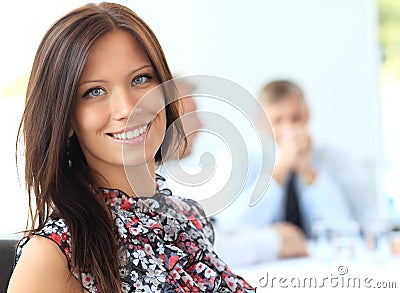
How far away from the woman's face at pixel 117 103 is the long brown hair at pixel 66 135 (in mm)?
17

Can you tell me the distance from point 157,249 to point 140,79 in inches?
9.1

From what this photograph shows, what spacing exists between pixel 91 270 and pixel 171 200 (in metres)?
0.26

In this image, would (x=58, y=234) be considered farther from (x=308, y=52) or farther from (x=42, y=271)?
(x=308, y=52)

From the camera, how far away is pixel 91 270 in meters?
0.97

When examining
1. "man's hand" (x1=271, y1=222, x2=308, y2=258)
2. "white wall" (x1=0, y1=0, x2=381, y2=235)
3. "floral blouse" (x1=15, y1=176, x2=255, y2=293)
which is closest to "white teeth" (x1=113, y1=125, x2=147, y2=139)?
"floral blouse" (x1=15, y1=176, x2=255, y2=293)

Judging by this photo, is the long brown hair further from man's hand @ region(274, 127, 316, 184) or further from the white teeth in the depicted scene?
man's hand @ region(274, 127, 316, 184)

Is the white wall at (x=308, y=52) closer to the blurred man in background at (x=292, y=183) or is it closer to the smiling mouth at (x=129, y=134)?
the blurred man in background at (x=292, y=183)

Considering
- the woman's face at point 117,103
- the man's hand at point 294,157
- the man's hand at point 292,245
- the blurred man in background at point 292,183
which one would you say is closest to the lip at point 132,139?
the woman's face at point 117,103

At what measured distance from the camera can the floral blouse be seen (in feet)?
3.26

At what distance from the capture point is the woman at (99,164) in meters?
0.97

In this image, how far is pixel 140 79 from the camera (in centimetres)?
104

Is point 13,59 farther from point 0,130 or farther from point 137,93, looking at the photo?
point 137,93

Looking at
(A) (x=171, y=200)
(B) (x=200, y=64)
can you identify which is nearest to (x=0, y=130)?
(B) (x=200, y=64)

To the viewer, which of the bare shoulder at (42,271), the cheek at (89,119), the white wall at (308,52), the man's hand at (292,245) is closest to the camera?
the bare shoulder at (42,271)
